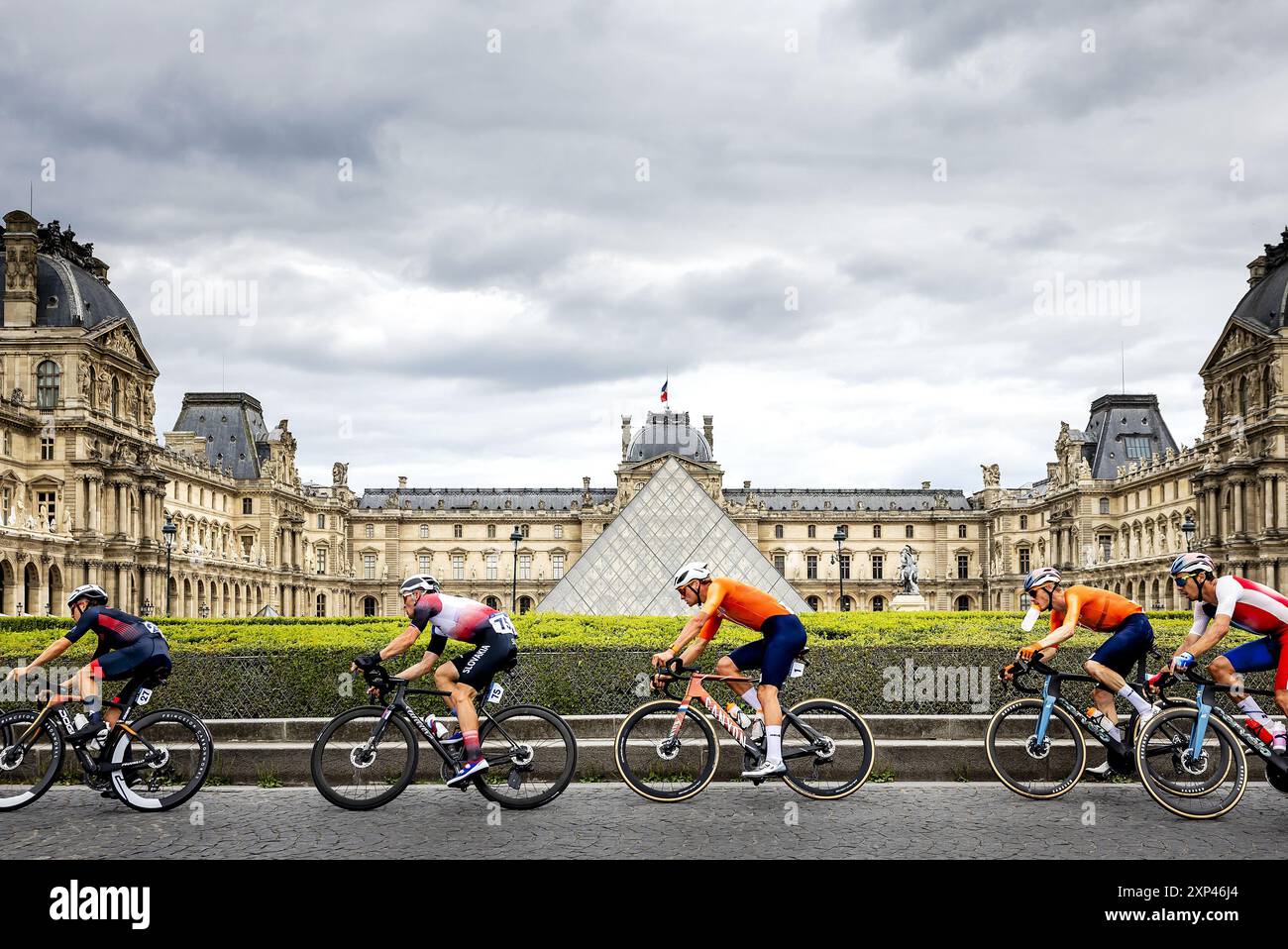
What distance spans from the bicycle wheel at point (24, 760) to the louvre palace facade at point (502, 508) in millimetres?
20792

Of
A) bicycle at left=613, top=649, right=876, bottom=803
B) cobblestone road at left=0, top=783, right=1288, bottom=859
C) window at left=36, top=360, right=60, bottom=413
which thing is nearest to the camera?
cobblestone road at left=0, top=783, right=1288, bottom=859

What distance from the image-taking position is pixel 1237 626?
27.6 feet

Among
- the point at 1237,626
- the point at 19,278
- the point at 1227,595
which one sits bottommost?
the point at 1237,626

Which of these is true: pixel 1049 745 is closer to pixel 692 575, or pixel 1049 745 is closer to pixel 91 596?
pixel 692 575

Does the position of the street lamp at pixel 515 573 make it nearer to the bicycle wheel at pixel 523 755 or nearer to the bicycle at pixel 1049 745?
the bicycle wheel at pixel 523 755

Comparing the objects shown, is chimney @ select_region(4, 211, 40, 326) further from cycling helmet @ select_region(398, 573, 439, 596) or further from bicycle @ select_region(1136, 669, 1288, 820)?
bicycle @ select_region(1136, 669, 1288, 820)

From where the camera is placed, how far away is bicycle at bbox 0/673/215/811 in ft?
28.4

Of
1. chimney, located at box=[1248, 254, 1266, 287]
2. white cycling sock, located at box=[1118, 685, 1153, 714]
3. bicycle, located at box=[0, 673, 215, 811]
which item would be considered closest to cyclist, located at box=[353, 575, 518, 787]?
bicycle, located at box=[0, 673, 215, 811]

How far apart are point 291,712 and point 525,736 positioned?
11.2 feet

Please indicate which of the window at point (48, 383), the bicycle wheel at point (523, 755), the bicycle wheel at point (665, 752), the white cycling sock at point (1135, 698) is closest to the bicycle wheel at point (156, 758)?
the bicycle wheel at point (523, 755)

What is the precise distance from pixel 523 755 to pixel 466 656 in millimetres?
857

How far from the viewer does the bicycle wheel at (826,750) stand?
8891 mm

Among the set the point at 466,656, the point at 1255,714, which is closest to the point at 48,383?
the point at 466,656
